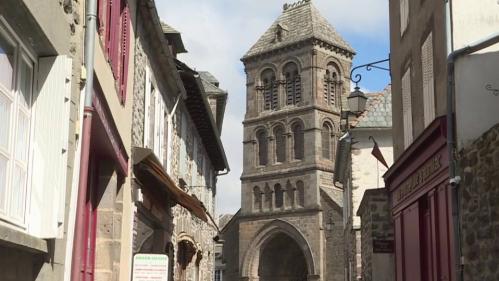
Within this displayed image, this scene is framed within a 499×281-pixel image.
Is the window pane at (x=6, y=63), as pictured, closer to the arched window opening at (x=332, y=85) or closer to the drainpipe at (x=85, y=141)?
the drainpipe at (x=85, y=141)

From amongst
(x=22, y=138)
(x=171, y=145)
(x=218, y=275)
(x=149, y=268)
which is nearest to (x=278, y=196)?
(x=218, y=275)

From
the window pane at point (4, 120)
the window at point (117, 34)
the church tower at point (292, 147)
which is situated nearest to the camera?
the window pane at point (4, 120)

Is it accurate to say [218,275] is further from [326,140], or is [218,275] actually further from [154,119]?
[154,119]

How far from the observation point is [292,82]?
214ft

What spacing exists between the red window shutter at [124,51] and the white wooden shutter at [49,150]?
4.49 meters

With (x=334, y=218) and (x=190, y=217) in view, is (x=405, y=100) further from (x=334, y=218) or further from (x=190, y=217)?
(x=334, y=218)

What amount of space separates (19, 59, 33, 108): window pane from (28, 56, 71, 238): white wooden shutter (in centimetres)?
7

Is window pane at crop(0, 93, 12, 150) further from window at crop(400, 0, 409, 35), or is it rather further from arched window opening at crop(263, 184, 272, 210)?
arched window opening at crop(263, 184, 272, 210)

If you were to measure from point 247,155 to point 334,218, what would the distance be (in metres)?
12.2

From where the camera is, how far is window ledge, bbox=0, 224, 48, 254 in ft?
13.9

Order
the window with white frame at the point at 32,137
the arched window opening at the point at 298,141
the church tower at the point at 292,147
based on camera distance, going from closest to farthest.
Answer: the window with white frame at the point at 32,137 < the church tower at the point at 292,147 < the arched window opening at the point at 298,141

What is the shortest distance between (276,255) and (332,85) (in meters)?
15.2

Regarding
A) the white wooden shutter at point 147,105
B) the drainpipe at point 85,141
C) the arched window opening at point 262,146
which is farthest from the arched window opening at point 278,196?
the drainpipe at point 85,141

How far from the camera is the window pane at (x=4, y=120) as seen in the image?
14.7 feet
